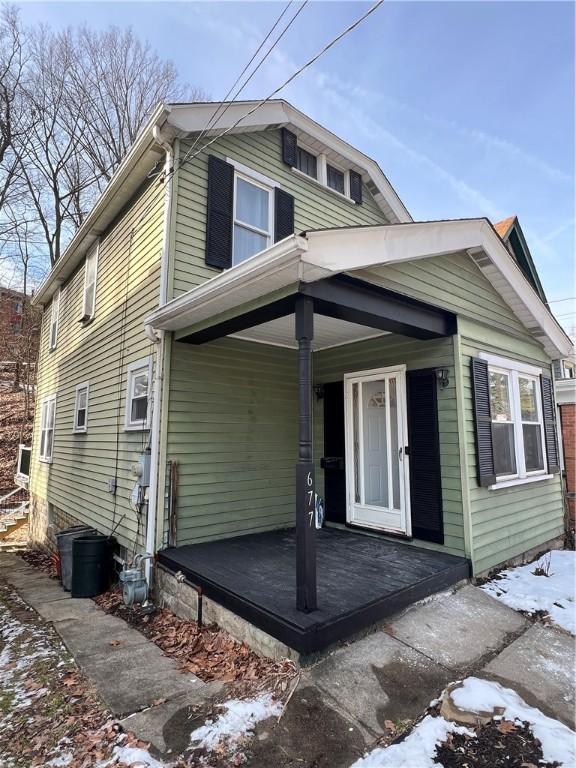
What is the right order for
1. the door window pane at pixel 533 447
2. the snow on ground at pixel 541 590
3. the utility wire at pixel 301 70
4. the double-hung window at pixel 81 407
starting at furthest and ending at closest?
the double-hung window at pixel 81 407 → the door window pane at pixel 533 447 → the snow on ground at pixel 541 590 → the utility wire at pixel 301 70

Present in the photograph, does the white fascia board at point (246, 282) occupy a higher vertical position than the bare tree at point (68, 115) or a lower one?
lower

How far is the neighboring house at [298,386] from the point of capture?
141 inches

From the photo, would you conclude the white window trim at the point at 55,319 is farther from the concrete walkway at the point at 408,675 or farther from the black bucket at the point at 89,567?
the concrete walkway at the point at 408,675

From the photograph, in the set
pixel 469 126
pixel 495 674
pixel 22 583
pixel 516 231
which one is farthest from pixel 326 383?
pixel 516 231

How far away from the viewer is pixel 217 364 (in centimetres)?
534

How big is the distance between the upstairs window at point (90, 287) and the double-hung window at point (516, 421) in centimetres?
671

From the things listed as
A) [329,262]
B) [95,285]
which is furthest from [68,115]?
[329,262]

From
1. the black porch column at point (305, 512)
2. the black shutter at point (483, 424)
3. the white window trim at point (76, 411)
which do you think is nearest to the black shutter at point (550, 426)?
the black shutter at point (483, 424)

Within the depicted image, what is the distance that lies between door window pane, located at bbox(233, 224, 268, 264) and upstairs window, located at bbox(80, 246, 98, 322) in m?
3.37

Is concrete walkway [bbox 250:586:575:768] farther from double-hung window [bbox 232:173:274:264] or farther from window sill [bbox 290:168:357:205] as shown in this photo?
window sill [bbox 290:168:357:205]

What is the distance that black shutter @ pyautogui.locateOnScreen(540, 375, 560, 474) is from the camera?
6.21 m

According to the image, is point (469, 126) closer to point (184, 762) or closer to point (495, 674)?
point (495, 674)

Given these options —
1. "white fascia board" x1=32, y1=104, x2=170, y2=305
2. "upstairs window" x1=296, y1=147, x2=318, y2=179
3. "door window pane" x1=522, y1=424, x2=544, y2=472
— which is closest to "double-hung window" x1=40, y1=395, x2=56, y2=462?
"white fascia board" x1=32, y1=104, x2=170, y2=305

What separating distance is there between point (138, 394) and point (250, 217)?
9.56 feet
